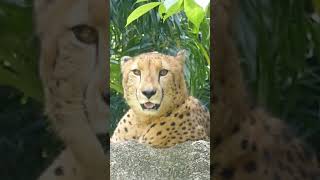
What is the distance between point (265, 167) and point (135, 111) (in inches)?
30.6

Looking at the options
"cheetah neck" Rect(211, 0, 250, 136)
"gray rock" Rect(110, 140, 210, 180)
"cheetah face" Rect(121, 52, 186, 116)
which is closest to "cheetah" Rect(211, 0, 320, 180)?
"cheetah neck" Rect(211, 0, 250, 136)

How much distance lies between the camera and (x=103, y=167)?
1.21 meters

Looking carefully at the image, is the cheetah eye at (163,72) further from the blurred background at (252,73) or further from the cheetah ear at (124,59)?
the blurred background at (252,73)

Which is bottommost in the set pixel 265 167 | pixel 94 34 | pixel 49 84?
pixel 265 167

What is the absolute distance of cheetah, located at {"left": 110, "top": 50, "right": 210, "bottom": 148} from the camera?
1.88 m

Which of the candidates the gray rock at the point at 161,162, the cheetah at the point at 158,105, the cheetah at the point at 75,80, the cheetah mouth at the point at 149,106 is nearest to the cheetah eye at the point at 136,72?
the cheetah at the point at 158,105

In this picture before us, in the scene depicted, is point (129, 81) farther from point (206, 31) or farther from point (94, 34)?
point (94, 34)

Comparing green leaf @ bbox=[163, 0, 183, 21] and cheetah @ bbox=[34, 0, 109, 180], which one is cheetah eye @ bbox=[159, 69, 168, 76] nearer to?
green leaf @ bbox=[163, 0, 183, 21]

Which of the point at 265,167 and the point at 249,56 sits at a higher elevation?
the point at 249,56

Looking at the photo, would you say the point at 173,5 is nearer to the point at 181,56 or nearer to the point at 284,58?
the point at 284,58

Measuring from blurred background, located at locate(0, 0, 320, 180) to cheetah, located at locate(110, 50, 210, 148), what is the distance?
67 centimetres

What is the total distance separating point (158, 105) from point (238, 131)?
736mm

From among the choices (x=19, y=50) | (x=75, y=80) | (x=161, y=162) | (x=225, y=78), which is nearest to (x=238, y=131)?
(x=225, y=78)

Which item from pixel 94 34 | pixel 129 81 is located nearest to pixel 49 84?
pixel 94 34
